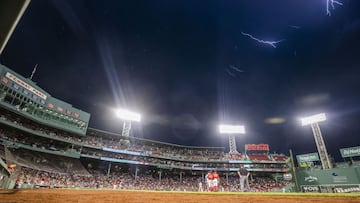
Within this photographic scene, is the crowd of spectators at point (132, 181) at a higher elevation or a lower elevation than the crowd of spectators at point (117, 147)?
lower

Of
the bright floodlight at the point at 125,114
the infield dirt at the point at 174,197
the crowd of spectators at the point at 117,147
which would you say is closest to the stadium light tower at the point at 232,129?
the crowd of spectators at the point at 117,147

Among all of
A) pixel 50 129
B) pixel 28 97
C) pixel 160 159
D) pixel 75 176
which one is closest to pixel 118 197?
pixel 75 176

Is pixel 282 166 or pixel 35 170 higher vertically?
pixel 282 166

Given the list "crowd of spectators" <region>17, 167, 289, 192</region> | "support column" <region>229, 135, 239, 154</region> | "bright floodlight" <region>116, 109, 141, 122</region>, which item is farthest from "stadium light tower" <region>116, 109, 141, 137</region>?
"support column" <region>229, 135, 239, 154</region>

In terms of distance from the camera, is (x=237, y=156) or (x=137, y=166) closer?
(x=137, y=166)

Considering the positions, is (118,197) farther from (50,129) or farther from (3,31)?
(50,129)

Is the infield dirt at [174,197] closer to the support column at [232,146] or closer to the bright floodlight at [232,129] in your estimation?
the bright floodlight at [232,129]

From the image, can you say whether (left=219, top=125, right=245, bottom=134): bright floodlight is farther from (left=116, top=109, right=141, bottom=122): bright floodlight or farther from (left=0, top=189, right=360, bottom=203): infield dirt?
(left=0, top=189, right=360, bottom=203): infield dirt
